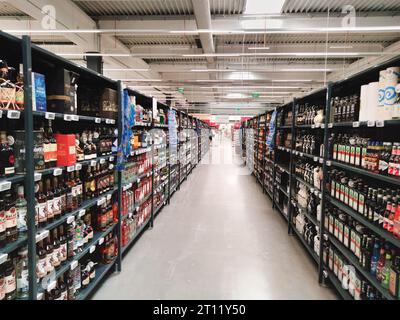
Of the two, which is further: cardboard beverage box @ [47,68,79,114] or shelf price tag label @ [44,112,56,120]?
cardboard beverage box @ [47,68,79,114]

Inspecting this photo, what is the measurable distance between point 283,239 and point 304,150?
4.81 feet

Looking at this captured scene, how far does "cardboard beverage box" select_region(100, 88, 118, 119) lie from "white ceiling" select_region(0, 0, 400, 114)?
2.47 meters

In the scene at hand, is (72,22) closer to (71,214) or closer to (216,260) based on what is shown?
(71,214)

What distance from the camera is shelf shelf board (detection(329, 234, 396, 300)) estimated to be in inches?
78.9

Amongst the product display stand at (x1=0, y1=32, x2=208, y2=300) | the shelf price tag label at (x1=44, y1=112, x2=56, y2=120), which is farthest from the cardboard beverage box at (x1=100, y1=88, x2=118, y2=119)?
the shelf price tag label at (x1=44, y1=112, x2=56, y2=120)

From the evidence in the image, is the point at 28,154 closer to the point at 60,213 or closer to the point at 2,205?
the point at 2,205

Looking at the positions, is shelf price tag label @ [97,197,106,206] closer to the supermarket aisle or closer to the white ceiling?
the supermarket aisle

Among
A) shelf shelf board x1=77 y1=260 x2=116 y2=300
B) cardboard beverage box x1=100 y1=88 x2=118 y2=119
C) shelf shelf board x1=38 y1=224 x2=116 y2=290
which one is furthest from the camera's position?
cardboard beverage box x1=100 y1=88 x2=118 y2=119

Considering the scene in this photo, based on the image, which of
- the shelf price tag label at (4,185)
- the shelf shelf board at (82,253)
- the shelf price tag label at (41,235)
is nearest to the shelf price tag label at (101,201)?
the shelf shelf board at (82,253)

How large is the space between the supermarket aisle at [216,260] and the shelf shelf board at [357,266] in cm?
55

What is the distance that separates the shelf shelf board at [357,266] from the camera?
2.00 m

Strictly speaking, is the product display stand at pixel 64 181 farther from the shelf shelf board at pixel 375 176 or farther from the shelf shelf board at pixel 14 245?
the shelf shelf board at pixel 375 176

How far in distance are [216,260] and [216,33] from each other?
17.0ft
